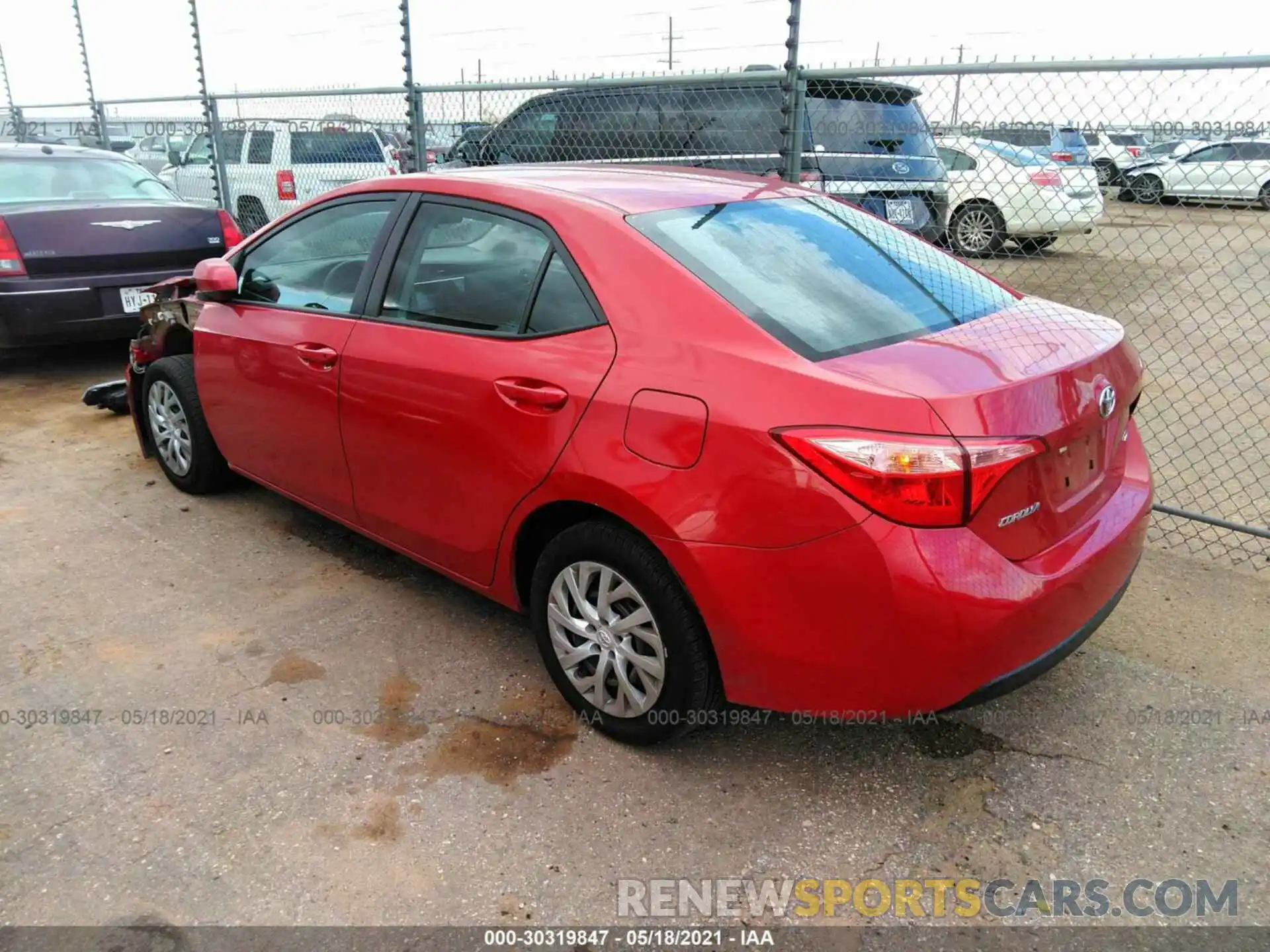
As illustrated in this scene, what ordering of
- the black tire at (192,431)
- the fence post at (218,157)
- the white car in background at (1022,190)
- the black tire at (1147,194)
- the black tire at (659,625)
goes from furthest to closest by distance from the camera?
the white car in background at (1022,190) → the fence post at (218,157) → the black tire at (1147,194) → the black tire at (192,431) → the black tire at (659,625)

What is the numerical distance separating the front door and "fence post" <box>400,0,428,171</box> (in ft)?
9.88

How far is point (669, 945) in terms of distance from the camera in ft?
6.85

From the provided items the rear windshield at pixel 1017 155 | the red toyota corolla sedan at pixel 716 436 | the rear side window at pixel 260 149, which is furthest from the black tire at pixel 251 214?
the red toyota corolla sedan at pixel 716 436

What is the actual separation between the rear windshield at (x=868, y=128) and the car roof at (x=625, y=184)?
3.22m

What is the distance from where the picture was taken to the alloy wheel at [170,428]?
4.49 metres

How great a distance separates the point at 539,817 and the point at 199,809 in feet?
2.98

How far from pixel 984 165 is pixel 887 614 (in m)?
9.99

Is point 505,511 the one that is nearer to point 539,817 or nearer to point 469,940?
point 539,817

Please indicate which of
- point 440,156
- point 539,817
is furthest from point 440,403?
point 440,156

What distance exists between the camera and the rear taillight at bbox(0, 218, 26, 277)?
5.86 metres

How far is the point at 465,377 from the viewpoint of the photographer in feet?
9.20

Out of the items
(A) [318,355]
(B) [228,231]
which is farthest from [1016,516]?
(B) [228,231]

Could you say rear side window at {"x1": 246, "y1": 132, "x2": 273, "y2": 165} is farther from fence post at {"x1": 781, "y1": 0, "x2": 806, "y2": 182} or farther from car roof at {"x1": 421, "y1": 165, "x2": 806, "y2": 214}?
car roof at {"x1": 421, "y1": 165, "x2": 806, "y2": 214}

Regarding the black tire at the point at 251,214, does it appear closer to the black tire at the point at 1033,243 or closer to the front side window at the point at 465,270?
the black tire at the point at 1033,243
